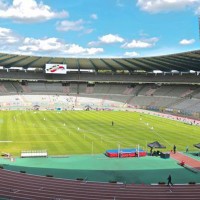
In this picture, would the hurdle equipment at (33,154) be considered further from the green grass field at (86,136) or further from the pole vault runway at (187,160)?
the pole vault runway at (187,160)

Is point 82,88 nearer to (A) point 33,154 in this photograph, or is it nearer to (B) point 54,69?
(B) point 54,69

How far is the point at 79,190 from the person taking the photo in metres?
25.1

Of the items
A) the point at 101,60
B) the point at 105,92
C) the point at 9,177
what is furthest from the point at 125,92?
the point at 9,177

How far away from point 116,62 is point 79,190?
86443 mm

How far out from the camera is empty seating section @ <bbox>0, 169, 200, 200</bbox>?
2378 centimetres

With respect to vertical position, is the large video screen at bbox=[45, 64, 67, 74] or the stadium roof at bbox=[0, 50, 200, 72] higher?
the stadium roof at bbox=[0, 50, 200, 72]

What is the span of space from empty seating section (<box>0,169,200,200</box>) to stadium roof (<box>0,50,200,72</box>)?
199 ft

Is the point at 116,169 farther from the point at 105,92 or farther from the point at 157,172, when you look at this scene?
the point at 105,92

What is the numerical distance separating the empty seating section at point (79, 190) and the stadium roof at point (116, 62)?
199 ft

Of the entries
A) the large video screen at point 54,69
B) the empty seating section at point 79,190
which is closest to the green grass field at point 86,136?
the empty seating section at point 79,190

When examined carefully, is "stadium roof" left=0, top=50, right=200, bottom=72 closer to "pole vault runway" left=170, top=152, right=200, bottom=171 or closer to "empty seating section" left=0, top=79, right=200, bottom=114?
"empty seating section" left=0, top=79, right=200, bottom=114

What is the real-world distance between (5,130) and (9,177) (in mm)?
25662

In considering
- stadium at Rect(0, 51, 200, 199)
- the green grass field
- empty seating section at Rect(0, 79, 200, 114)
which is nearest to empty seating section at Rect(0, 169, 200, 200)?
stadium at Rect(0, 51, 200, 199)

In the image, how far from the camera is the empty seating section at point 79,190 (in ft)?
78.0
